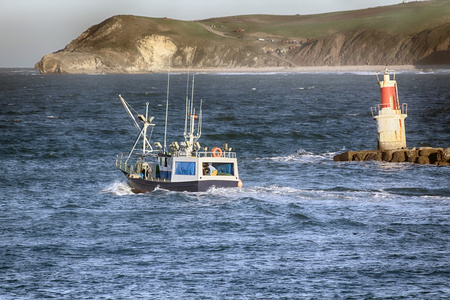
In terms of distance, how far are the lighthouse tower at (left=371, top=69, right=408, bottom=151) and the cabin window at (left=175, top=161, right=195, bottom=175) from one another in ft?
64.4

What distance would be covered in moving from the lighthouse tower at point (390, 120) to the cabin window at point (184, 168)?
1964 centimetres

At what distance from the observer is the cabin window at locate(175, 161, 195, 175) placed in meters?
43.9

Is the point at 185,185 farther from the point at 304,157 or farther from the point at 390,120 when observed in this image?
the point at 304,157

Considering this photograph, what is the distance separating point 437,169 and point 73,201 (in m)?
26.9

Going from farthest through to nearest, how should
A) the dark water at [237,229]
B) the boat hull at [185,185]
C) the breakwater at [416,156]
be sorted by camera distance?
the breakwater at [416,156], the boat hull at [185,185], the dark water at [237,229]

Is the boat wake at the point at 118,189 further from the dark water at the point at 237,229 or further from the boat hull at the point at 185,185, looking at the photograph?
the boat hull at the point at 185,185

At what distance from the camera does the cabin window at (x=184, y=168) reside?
43.9m

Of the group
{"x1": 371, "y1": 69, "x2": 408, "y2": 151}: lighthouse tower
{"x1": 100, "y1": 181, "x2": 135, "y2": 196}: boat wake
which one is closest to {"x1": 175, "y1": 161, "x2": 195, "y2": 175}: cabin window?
{"x1": 100, "y1": 181, "x2": 135, "y2": 196}: boat wake

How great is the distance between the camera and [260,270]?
28.8m

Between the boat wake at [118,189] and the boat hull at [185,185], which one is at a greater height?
the boat hull at [185,185]

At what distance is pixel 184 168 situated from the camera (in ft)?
145

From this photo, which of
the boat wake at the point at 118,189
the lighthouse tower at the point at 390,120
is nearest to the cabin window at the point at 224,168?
the boat wake at the point at 118,189

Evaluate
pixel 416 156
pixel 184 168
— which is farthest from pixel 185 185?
pixel 416 156

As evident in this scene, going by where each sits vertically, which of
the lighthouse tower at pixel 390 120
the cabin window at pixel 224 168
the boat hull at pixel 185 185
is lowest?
the boat hull at pixel 185 185
